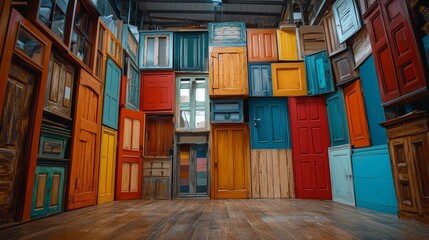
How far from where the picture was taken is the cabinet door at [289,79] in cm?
566

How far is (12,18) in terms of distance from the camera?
94.6 inches

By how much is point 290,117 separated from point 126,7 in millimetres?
5747

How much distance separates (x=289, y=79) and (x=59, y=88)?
15.3 feet

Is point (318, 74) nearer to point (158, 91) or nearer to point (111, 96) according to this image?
point (158, 91)

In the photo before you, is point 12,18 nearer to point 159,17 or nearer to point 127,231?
point 127,231

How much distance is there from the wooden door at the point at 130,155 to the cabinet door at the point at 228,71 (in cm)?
185

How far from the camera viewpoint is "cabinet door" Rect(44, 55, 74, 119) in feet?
10.4

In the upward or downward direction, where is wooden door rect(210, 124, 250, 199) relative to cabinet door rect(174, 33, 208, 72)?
downward

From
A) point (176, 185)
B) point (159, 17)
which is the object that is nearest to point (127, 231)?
point (176, 185)

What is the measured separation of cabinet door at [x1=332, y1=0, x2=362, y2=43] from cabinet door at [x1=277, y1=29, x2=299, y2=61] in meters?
1.39

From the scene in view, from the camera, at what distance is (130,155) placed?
17.2 ft

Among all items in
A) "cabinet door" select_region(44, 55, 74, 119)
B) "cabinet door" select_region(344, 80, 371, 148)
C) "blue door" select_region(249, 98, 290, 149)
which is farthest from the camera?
"blue door" select_region(249, 98, 290, 149)

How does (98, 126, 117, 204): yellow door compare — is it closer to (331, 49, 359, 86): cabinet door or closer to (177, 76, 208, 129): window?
(177, 76, 208, 129): window

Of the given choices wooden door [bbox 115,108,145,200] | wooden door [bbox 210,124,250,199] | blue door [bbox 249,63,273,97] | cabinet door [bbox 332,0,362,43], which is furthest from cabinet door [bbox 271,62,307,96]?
wooden door [bbox 115,108,145,200]
